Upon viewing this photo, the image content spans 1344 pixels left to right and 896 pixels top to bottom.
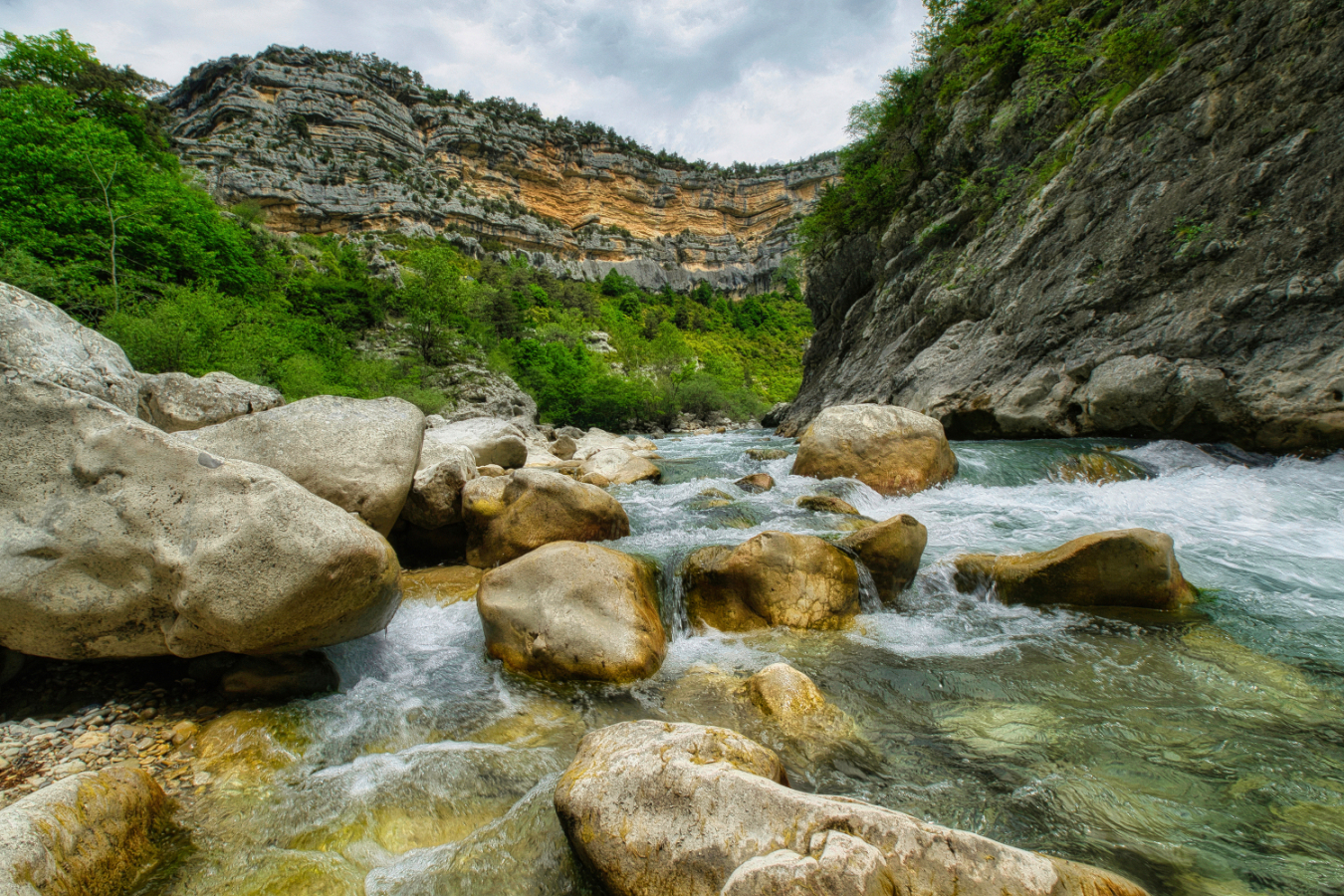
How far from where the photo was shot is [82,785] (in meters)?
1.95

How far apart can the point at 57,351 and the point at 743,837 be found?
16.6 feet

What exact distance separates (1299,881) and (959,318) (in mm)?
14675

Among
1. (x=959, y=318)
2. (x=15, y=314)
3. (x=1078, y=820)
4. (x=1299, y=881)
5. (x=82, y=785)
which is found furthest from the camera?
(x=959, y=318)

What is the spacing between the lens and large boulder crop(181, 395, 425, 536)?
439 cm

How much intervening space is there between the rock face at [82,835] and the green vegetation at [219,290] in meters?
13.9

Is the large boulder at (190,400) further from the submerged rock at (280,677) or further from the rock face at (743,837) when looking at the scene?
the rock face at (743,837)

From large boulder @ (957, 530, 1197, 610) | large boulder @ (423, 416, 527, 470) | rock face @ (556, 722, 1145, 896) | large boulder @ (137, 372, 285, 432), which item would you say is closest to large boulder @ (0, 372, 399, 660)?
rock face @ (556, 722, 1145, 896)

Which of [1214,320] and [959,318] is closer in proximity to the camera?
[1214,320]

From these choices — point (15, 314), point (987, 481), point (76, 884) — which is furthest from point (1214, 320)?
point (15, 314)

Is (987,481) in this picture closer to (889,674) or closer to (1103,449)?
(1103,449)

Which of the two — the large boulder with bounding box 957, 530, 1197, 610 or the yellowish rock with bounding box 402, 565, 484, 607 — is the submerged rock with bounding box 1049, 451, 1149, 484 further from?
the yellowish rock with bounding box 402, 565, 484, 607

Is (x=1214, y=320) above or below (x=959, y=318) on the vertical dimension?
below

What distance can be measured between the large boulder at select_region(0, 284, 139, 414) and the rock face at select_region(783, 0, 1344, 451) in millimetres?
13093

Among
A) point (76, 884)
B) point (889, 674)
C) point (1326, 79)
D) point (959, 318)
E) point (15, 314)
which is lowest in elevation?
point (889, 674)
